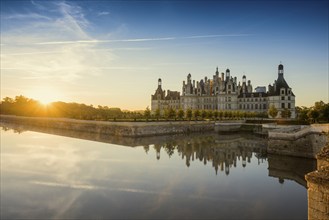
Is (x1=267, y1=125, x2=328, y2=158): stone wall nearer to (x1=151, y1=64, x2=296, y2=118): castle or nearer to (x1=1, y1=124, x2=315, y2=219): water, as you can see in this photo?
(x1=1, y1=124, x2=315, y2=219): water

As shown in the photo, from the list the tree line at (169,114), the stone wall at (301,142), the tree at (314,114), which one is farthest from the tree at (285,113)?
the stone wall at (301,142)

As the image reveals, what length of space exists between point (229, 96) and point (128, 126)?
44973mm

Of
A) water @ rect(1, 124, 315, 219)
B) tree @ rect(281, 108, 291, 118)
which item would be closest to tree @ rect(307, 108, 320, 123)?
water @ rect(1, 124, 315, 219)

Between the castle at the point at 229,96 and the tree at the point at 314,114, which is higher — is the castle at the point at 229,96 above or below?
above

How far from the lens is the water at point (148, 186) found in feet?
32.7

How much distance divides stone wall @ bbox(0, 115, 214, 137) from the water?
39.2 ft

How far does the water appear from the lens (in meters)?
9.95

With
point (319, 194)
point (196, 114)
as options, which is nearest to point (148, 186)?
point (319, 194)

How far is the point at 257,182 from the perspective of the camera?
14.7 meters

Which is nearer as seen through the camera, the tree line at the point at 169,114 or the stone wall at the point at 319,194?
the stone wall at the point at 319,194

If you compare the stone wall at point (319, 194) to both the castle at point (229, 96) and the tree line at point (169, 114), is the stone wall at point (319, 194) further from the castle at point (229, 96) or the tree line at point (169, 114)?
the castle at point (229, 96)

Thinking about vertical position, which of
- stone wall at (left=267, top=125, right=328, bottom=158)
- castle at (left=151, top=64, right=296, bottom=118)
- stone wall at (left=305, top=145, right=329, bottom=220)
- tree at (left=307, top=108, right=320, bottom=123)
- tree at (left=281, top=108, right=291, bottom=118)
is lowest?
stone wall at (left=267, top=125, right=328, bottom=158)

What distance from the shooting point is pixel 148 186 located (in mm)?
13141

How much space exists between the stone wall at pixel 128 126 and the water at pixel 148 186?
11.9 meters
